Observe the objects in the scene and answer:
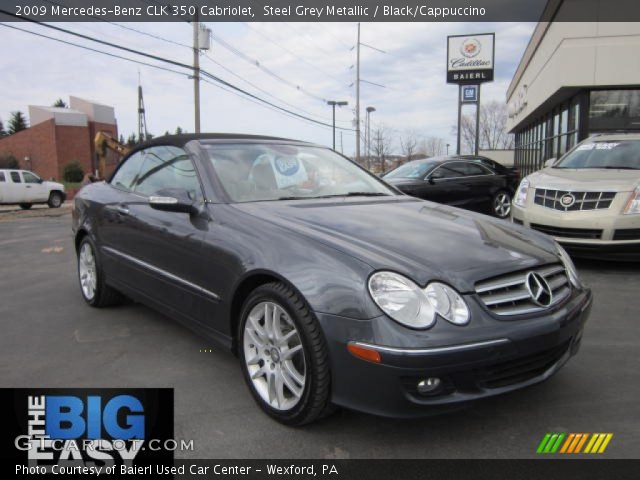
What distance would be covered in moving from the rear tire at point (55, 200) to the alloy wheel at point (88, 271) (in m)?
19.9

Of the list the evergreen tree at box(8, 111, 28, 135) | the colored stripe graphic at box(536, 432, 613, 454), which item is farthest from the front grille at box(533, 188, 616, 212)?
Result: the evergreen tree at box(8, 111, 28, 135)

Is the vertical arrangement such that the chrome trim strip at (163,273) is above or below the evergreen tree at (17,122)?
below

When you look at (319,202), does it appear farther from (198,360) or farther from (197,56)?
(197,56)

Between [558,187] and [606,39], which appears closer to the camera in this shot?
[558,187]

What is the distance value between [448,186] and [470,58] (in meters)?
22.8

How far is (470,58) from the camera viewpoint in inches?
1197

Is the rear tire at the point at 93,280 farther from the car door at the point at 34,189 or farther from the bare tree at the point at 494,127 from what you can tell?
the bare tree at the point at 494,127

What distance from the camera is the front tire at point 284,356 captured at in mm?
2359

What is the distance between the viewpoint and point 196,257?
3135 mm

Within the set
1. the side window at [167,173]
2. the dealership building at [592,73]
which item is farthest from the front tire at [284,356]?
the dealership building at [592,73]

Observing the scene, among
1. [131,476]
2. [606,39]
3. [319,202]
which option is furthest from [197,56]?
[131,476]

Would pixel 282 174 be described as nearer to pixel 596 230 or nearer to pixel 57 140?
pixel 596 230

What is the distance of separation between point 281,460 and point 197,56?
20.4 metres

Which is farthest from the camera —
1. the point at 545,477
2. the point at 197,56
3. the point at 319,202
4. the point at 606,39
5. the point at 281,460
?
the point at 197,56
